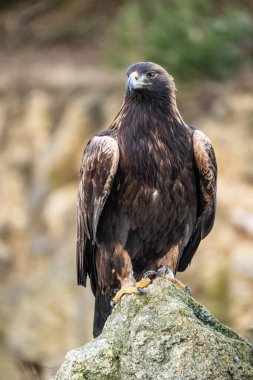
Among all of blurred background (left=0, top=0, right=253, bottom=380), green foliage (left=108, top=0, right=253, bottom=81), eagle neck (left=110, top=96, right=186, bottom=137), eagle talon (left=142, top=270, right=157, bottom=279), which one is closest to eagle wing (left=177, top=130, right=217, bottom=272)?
eagle neck (left=110, top=96, right=186, bottom=137)

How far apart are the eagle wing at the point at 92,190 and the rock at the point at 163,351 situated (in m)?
1.45

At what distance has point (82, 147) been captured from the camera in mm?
16422

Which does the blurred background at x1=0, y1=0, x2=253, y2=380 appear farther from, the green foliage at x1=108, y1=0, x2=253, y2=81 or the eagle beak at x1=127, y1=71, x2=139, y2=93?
the eagle beak at x1=127, y1=71, x2=139, y2=93

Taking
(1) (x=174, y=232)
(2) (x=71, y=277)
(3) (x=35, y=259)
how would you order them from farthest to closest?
(3) (x=35, y=259), (2) (x=71, y=277), (1) (x=174, y=232)

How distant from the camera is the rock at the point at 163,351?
4312mm

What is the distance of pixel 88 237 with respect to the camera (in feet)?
20.9

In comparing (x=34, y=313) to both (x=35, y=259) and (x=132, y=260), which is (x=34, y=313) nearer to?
(x=35, y=259)

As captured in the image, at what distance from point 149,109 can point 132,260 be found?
915mm

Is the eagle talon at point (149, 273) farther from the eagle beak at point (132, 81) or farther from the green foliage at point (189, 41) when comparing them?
the green foliage at point (189, 41)

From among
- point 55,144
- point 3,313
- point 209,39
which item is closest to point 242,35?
point 209,39

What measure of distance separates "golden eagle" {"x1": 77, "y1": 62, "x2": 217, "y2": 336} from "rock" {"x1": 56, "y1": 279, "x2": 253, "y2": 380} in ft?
4.08

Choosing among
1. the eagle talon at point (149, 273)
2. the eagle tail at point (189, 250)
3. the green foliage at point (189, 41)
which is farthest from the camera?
the green foliage at point (189, 41)

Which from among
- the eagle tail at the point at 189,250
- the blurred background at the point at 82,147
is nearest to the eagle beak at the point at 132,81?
the eagle tail at the point at 189,250

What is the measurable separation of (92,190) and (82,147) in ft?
33.6
